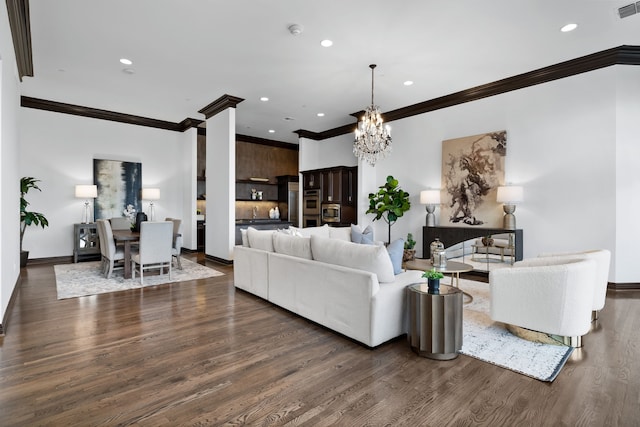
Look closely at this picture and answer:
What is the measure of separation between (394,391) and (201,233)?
25.1 feet

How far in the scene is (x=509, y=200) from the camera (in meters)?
5.27

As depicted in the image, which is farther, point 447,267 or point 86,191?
point 86,191

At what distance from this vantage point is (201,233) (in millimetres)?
8859

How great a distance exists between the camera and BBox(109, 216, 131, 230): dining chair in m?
7.08

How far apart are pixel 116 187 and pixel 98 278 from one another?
3048mm

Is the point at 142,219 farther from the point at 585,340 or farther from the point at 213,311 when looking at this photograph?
the point at 585,340

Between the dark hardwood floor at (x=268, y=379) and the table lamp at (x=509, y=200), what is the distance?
2044 mm

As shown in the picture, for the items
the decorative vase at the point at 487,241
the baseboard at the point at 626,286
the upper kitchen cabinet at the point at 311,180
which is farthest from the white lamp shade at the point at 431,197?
the upper kitchen cabinet at the point at 311,180

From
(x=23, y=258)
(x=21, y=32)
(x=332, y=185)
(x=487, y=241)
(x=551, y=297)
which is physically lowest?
(x=23, y=258)

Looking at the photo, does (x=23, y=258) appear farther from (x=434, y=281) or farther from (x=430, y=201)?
(x=430, y=201)

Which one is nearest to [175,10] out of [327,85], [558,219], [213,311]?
[327,85]

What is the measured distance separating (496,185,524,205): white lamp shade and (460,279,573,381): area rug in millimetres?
2438

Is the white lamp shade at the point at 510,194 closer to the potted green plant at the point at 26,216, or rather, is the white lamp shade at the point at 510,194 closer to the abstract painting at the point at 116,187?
the abstract painting at the point at 116,187

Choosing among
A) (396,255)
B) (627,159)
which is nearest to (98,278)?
(396,255)
